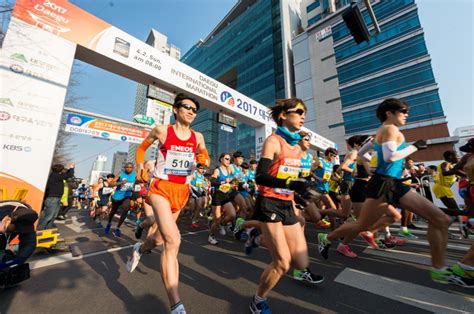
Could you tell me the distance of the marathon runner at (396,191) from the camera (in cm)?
216

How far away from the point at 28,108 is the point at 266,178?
533 centimetres

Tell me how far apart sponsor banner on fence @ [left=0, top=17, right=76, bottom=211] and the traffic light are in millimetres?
7947

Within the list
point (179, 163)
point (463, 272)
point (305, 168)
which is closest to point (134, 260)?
point (179, 163)

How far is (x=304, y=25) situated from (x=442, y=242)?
52992mm

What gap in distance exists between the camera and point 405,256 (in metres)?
3.36

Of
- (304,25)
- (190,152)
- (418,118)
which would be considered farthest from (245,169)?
(304,25)

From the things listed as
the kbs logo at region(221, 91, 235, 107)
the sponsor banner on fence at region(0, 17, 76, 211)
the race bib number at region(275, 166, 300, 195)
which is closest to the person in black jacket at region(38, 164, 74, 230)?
the sponsor banner on fence at region(0, 17, 76, 211)

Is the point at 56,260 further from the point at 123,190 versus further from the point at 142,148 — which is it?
the point at 142,148

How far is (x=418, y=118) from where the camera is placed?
84.7ft

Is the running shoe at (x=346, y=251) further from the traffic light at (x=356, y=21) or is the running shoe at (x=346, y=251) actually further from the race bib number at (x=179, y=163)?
the traffic light at (x=356, y=21)

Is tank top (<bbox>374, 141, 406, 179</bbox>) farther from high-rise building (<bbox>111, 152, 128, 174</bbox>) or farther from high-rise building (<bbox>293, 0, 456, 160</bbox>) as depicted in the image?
high-rise building (<bbox>111, 152, 128, 174</bbox>)

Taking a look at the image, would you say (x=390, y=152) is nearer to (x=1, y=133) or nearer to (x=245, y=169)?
(x=245, y=169)

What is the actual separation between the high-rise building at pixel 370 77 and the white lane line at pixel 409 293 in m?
25.8

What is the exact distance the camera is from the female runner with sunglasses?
1.75m
